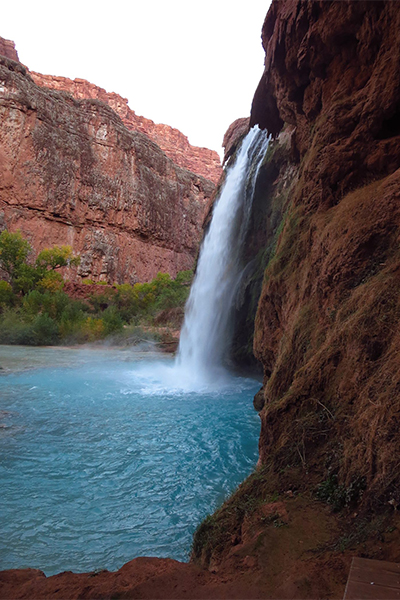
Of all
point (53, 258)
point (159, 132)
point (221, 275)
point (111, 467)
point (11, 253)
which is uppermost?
point (159, 132)

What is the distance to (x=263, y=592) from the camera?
163 cm

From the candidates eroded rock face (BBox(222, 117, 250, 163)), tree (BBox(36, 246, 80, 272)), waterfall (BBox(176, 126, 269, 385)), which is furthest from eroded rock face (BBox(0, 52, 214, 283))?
A: waterfall (BBox(176, 126, 269, 385))

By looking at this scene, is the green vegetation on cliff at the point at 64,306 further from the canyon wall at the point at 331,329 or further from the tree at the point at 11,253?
the canyon wall at the point at 331,329

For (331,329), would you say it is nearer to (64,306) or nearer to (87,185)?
(64,306)

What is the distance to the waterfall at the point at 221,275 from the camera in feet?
40.4

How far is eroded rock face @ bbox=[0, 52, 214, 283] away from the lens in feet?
108

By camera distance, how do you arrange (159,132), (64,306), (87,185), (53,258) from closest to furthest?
(64,306)
(53,258)
(87,185)
(159,132)

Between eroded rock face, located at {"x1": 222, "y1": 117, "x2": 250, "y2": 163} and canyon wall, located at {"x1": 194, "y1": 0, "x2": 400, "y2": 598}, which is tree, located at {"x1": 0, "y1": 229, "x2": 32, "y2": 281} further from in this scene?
canyon wall, located at {"x1": 194, "y1": 0, "x2": 400, "y2": 598}

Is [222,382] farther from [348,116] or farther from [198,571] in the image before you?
[198,571]

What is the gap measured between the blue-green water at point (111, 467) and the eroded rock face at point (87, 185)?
29.1m

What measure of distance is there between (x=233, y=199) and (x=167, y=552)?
11.6 m

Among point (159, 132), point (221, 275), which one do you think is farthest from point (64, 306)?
point (159, 132)

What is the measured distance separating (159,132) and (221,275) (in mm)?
74089

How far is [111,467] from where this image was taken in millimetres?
4746
